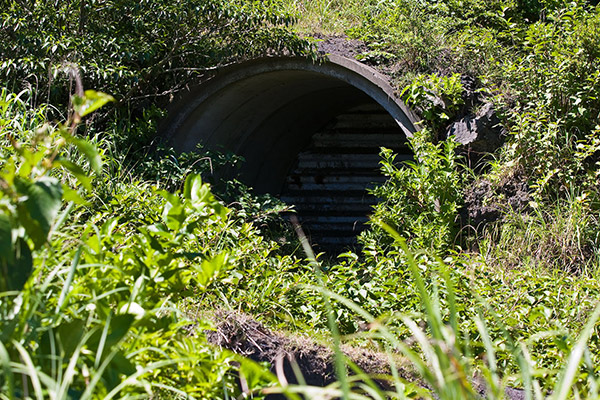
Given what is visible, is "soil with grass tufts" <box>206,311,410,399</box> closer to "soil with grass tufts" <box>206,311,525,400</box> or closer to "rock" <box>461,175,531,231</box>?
"soil with grass tufts" <box>206,311,525,400</box>

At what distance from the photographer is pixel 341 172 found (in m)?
9.30

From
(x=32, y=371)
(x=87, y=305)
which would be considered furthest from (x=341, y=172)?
(x=32, y=371)

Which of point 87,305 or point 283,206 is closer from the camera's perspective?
point 87,305

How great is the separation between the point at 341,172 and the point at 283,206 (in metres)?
3.17

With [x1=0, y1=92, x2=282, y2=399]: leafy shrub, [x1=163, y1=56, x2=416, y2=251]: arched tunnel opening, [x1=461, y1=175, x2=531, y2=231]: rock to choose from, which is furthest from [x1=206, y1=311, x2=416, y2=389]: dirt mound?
[x1=163, y1=56, x2=416, y2=251]: arched tunnel opening

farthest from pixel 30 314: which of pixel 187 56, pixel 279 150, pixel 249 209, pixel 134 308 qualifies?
pixel 279 150

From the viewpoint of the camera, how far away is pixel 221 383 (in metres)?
2.26

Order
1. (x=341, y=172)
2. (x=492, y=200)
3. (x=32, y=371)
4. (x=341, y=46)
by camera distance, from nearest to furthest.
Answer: (x=32, y=371)
(x=492, y=200)
(x=341, y=46)
(x=341, y=172)

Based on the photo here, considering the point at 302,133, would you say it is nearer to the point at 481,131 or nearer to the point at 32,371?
the point at 481,131

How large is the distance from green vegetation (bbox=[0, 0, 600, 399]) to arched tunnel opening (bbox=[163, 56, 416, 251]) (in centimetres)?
27

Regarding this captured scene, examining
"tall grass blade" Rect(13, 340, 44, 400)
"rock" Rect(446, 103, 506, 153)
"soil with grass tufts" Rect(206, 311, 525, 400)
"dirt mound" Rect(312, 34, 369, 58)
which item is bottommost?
"soil with grass tufts" Rect(206, 311, 525, 400)

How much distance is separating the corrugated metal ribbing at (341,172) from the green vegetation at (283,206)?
162 cm

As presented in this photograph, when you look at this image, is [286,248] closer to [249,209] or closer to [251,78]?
[249,209]

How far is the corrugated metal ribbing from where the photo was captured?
899cm
